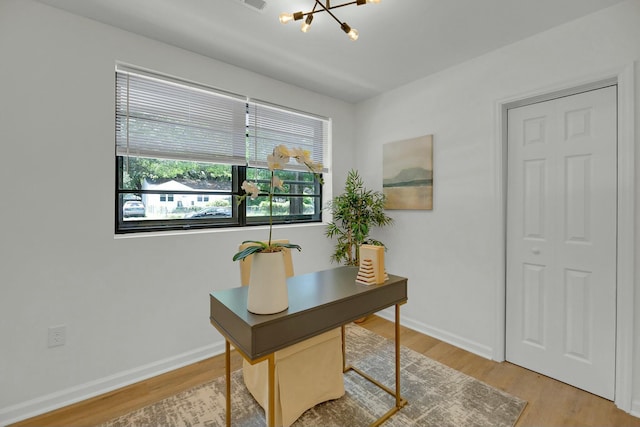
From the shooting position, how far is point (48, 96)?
184 centimetres

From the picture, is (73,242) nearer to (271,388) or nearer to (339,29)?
(271,388)

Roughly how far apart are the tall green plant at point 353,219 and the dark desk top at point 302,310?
123 cm

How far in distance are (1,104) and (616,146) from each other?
151 inches

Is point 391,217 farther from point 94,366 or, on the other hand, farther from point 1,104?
point 1,104

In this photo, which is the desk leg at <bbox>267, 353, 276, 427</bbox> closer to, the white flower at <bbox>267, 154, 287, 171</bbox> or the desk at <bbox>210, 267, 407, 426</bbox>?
the desk at <bbox>210, 267, 407, 426</bbox>

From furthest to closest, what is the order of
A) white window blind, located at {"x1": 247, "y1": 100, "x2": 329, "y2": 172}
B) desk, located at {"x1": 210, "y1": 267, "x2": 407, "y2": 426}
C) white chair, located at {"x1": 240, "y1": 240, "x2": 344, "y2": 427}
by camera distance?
white window blind, located at {"x1": 247, "y1": 100, "x2": 329, "y2": 172}, white chair, located at {"x1": 240, "y1": 240, "x2": 344, "y2": 427}, desk, located at {"x1": 210, "y1": 267, "x2": 407, "y2": 426}

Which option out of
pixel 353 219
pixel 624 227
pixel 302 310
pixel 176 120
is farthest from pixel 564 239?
pixel 176 120

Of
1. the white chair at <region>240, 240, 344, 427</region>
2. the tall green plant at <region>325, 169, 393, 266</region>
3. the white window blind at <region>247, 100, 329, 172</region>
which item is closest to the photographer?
the white chair at <region>240, 240, 344, 427</region>

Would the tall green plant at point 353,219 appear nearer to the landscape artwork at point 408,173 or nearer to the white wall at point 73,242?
the landscape artwork at point 408,173

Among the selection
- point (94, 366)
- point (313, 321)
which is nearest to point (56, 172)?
point (94, 366)

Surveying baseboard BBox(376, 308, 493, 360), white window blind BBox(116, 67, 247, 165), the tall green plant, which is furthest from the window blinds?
baseboard BBox(376, 308, 493, 360)

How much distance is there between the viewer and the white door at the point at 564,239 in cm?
193

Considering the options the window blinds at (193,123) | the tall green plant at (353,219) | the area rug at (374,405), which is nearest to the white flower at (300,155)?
the window blinds at (193,123)

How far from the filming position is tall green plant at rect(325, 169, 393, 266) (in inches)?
123
